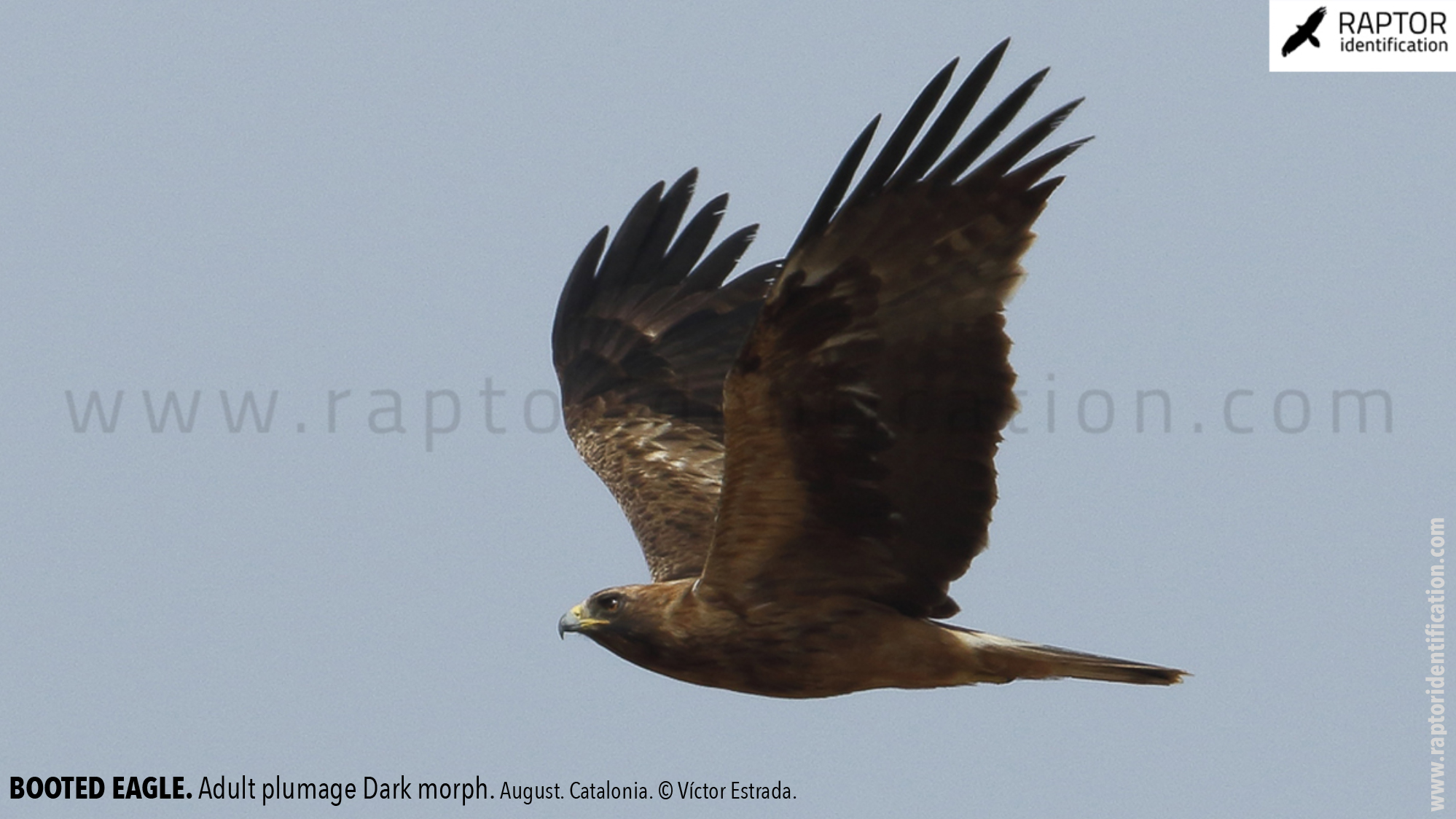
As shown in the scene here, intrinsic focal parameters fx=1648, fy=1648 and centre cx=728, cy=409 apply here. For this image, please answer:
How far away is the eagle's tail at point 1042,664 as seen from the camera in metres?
8.27

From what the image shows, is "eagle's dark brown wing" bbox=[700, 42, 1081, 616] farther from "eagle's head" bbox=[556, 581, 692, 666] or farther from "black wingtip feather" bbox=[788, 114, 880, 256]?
"eagle's head" bbox=[556, 581, 692, 666]

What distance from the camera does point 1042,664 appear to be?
827 centimetres

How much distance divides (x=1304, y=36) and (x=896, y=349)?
493 cm

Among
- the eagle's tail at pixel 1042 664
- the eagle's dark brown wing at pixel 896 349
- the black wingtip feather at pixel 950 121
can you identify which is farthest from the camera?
the eagle's tail at pixel 1042 664

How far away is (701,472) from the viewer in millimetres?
10516

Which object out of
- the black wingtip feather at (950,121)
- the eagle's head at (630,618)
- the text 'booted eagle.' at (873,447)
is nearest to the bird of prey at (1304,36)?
the text 'booted eagle.' at (873,447)

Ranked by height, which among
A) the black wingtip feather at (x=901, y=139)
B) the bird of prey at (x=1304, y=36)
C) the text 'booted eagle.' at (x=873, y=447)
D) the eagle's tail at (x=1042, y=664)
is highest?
the bird of prey at (x=1304, y=36)

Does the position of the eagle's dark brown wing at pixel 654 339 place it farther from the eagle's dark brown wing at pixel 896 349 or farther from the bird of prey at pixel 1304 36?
the bird of prey at pixel 1304 36

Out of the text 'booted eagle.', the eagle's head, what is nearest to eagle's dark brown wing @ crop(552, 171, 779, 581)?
the text 'booted eagle.'

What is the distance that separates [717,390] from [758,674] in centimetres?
296

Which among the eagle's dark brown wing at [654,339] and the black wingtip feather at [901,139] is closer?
the black wingtip feather at [901,139]

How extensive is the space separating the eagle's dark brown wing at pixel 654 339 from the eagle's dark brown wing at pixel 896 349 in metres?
2.67

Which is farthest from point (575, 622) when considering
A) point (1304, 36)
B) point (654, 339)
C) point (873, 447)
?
point (1304, 36)

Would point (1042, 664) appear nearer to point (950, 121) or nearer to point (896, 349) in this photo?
point (896, 349)
